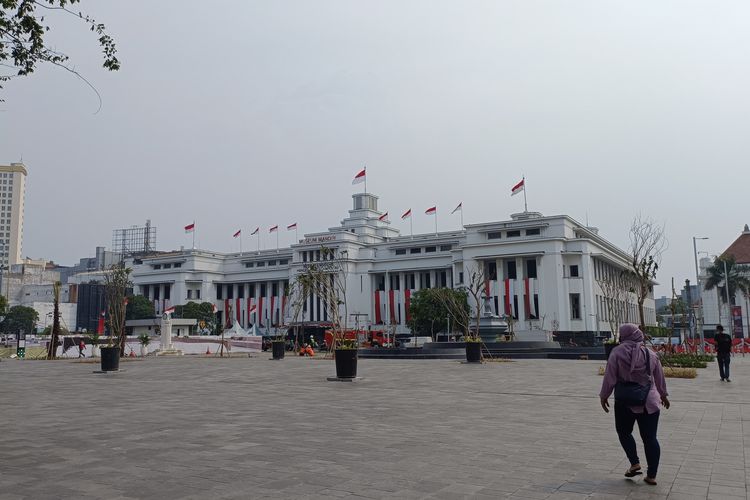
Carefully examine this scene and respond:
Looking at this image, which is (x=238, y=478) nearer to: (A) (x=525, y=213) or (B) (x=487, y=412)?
(B) (x=487, y=412)

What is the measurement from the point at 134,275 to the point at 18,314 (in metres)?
22.6

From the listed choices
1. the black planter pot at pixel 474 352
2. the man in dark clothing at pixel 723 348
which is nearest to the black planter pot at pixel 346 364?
the black planter pot at pixel 474 352

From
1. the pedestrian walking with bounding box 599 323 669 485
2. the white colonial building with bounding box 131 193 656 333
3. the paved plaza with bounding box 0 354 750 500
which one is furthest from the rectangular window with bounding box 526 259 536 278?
the pedestrian walking with bounding box 599 323 669 485

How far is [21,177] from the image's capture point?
525ft

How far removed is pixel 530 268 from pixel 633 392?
3007 inches

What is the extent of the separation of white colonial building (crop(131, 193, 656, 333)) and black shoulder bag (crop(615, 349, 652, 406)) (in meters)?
54.8

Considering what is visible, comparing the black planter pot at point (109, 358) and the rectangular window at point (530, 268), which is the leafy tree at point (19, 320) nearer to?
the rectangular window at point (530, 268)

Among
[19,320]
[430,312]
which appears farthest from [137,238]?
[430,312]

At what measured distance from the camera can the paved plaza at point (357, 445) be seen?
231 inches

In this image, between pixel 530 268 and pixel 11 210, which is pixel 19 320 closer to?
pixel 11 210

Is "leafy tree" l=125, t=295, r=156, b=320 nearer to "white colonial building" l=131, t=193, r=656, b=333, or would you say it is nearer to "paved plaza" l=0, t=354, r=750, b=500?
"white colonial building" l=131, t=193, r=656, b=333

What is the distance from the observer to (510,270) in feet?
268

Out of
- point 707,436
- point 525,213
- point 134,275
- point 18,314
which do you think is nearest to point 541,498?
point 707,436

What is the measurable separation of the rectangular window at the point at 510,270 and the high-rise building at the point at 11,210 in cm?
13228
